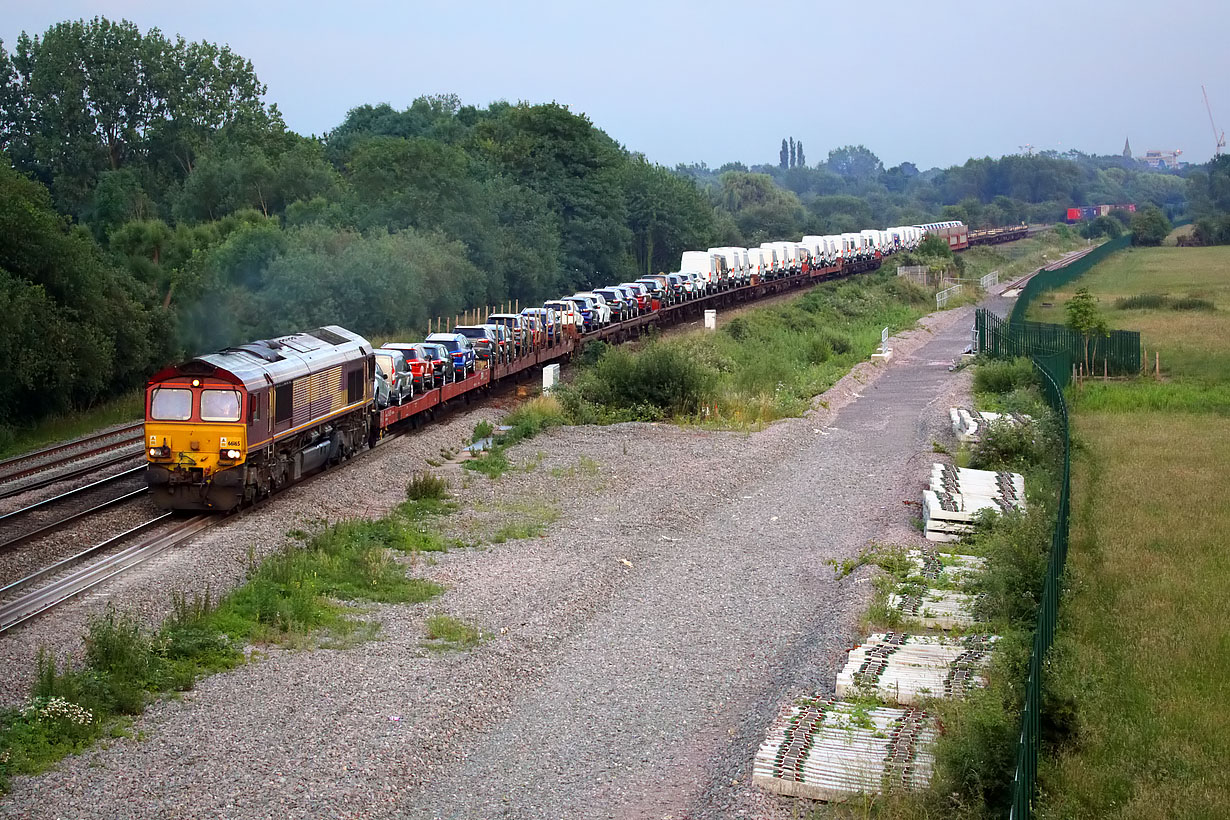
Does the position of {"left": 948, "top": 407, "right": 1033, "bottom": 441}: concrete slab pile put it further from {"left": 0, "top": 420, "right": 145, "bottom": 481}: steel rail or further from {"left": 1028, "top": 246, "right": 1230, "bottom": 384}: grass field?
{"left": 0, "top": 420, "right": 145, "bottom": 481}: steel rail

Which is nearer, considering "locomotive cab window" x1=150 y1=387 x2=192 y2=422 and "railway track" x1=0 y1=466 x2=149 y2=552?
"railway track" x1=0 y1=466 x2=149 y2=552

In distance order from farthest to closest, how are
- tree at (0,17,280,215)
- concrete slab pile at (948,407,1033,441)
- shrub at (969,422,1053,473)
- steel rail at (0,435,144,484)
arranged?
tree at (0,17,280,215), concrete slab pile at (948,407,1033,441), shrub at (969,422,1053,473), steel rail at (0,435,144,484)

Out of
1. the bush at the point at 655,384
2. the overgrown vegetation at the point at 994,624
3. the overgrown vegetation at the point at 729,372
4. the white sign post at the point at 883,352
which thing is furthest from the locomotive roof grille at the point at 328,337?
the white sign post at the point at 883,352

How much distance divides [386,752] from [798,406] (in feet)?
79.1

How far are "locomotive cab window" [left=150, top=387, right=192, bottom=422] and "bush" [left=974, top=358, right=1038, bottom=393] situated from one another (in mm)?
24195

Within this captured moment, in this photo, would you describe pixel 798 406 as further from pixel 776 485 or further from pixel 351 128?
pixel 351 128

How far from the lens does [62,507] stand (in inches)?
851

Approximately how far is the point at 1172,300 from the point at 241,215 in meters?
47.5

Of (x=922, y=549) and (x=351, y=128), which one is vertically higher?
(x=351, y=128)

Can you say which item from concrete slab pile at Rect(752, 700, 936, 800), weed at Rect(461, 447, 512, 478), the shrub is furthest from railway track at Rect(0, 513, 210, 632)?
the shrub

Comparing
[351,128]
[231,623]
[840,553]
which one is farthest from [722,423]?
[351,128]

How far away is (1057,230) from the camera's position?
486 feet

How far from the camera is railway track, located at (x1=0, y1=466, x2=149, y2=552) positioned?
19531 millimetres

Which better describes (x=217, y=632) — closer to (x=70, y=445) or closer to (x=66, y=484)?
(x=66, y=484)
